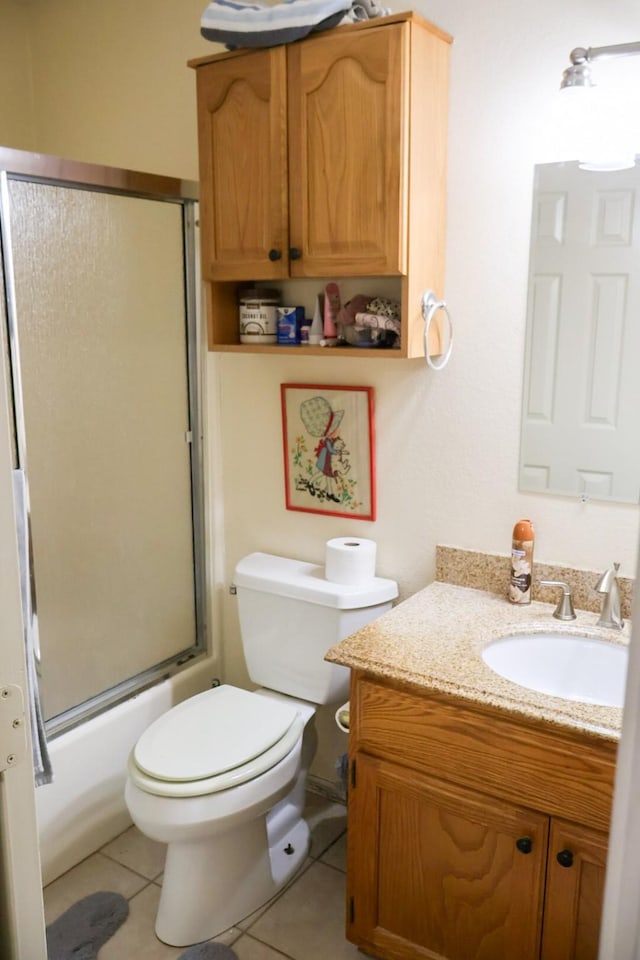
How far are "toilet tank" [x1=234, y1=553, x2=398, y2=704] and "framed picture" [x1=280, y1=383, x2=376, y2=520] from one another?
200 millimetres

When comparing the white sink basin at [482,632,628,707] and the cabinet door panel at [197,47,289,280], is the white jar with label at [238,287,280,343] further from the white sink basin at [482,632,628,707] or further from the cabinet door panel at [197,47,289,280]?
the white sink basin at [482,632,628,707]

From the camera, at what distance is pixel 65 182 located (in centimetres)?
198

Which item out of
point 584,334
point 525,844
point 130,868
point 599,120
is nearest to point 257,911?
point 130,868

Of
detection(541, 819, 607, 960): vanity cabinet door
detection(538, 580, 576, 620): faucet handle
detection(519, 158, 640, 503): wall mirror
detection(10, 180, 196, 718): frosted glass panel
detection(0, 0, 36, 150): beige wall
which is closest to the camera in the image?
detection(541, 819, 607, 960): vanity cabinet door

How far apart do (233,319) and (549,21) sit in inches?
41.0

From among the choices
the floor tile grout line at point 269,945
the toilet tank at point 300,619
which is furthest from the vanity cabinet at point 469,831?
the toilet tank at point 300,619

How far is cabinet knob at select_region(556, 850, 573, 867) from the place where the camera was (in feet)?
4.83

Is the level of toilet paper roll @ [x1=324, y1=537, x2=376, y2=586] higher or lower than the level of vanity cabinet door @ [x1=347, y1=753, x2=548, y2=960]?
higher

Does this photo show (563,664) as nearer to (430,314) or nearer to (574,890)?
(574,890)

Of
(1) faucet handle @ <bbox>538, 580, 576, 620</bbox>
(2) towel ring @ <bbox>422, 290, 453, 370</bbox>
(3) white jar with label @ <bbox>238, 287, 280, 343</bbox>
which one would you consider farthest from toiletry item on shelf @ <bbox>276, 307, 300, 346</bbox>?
(1) faucet handle @ <bbox>538, 580, 576, 620</bbox>

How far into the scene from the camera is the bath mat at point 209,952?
74.4 inches

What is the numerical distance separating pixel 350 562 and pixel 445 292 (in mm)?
733

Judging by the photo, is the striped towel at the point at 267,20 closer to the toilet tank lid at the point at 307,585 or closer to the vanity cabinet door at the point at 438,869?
the toilet tank lid at the point at 307,585

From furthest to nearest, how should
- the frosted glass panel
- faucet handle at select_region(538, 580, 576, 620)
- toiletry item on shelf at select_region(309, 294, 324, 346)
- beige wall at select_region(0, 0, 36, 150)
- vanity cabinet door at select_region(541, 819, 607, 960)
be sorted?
1. beige wall at select_region(0, 0, 36, 150)
2. toiletry item on shelf at select_region(309, 294, 324, 346)
3. the frosted glass panel
4. faucet handle at select_region(538, 580, 576, 620)
5. vanity cabinet door at select_region(541, 819, 607, 960)
